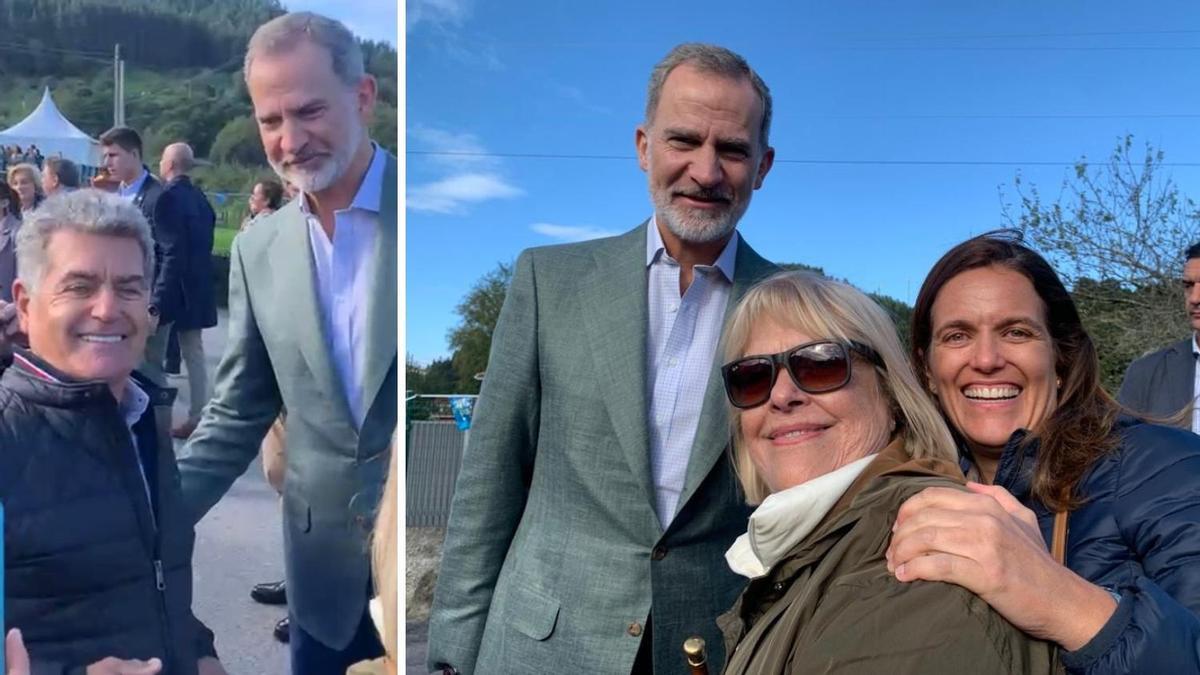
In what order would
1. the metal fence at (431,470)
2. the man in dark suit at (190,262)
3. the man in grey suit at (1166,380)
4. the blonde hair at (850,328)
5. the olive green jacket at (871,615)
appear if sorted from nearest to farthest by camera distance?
the olive green jacket at (871,615)
the blonde hair at (850,328)
the man in dark suit at (190,262)
the man in grey suit at (1166,380)
the metal fence at (431,470)

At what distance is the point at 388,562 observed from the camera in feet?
6.33

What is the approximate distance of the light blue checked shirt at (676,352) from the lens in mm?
1831

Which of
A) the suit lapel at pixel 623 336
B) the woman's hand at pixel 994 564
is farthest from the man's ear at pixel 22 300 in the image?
the woman's hand at pixel 994 564

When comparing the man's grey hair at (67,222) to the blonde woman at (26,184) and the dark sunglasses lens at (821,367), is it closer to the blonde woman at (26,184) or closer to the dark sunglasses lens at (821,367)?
the blonde woman at (26,184)

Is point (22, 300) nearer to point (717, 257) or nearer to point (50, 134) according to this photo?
point (50, 134)

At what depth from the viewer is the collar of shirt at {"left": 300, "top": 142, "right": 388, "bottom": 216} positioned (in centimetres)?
187

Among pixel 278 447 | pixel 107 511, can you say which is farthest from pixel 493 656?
pixel 107 511

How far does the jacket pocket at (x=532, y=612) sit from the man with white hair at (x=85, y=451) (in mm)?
631

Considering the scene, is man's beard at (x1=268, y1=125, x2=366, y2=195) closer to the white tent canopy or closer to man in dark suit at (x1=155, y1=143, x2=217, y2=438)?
man in dark suit at (x1=155, y1=143, x2=217, y2=438)

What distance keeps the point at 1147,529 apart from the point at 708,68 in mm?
1081

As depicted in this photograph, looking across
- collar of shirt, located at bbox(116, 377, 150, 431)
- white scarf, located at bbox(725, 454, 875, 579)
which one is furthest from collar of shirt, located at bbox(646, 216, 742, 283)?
collar of shirt, located at bbox(116, 377, 150, 431)

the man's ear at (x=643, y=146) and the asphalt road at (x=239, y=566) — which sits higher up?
the man's ear at (x=643, y=146)

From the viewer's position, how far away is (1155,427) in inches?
52.1

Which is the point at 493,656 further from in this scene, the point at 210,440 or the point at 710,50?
the point at 710,50
